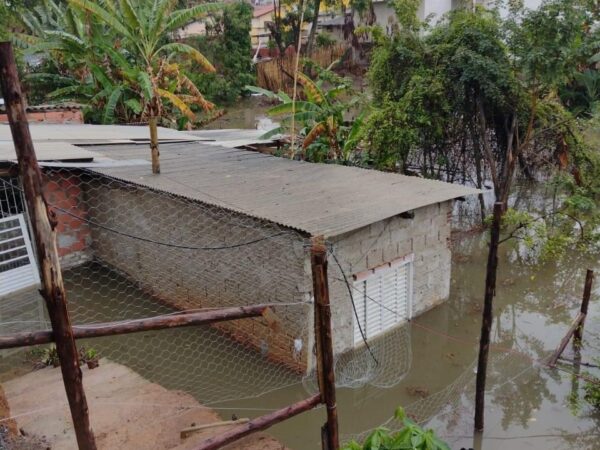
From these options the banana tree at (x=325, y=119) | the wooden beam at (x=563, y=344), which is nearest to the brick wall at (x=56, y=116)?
the banana tree at (x=325, y=119)

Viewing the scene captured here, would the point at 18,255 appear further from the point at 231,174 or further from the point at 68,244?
the point at 231,174

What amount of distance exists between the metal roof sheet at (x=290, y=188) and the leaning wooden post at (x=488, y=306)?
1.64 metres

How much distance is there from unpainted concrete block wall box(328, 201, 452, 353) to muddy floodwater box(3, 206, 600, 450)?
48 cm

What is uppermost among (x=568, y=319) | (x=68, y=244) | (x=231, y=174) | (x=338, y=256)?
(x=231, y=174)

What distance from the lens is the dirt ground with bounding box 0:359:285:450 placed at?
4230 mm

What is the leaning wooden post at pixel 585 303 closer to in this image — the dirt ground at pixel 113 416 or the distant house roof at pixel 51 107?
the dirt ground at pixel 113 416

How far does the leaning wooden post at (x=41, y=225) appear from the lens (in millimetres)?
2277

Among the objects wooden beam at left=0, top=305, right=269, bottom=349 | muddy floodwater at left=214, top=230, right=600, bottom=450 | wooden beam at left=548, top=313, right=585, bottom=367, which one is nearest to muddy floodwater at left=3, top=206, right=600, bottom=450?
muddy floodwater at left=214, top=230, right=600, bottom=450

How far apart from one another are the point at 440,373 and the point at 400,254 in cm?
176

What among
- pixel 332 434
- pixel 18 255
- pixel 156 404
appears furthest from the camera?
pixel 18 255

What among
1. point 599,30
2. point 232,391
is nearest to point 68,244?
point 232,391

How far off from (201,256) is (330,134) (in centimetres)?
523

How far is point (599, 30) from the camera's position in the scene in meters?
12.6

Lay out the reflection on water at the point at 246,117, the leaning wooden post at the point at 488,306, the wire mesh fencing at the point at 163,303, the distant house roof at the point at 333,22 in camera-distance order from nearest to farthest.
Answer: the leaning wooden post at the point at 488,306
the wire mesh fencing at the point at 163,303
the reflection on water at the point at 246,117
the distant house roof at the point at 333,22
